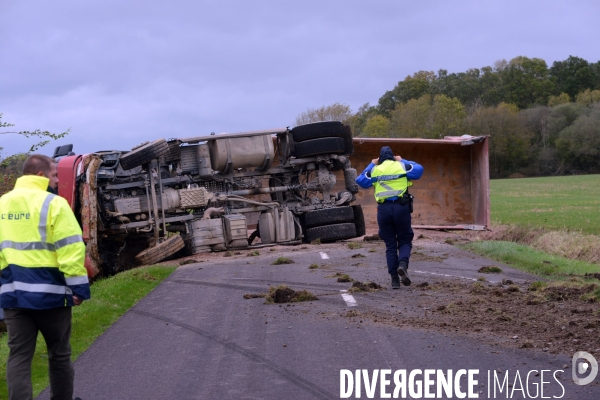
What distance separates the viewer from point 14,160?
15.3 m

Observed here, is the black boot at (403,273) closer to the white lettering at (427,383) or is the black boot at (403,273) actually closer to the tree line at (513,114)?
the white lettering at (427,383)

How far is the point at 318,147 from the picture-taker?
61.1 feet

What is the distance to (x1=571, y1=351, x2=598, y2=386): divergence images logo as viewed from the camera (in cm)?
561

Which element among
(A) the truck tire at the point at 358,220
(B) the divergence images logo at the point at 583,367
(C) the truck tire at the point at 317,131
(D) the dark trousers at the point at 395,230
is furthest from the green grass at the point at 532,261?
(B) the divergence images logo at the point at 583,367

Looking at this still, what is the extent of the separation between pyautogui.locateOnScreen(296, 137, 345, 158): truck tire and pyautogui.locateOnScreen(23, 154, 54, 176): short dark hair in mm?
13114

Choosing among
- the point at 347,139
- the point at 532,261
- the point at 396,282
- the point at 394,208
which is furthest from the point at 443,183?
the point at 396,282

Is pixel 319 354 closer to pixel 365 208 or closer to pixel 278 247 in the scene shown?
pixel 278 247

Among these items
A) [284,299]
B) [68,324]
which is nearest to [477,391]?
[68,324]

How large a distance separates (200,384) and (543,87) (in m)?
106

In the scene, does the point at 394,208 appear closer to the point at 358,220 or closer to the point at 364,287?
the point at 364,287

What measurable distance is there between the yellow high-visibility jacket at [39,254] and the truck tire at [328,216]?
13136mm

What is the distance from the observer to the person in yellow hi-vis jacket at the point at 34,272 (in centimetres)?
530

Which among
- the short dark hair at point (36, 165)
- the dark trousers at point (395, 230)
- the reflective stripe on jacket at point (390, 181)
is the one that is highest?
the short dark hair at point (36, 165)

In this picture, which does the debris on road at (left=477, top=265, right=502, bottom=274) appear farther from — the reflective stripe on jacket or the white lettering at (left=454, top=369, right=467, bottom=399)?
the white lettering at (left=454, top=369, right=467, bottom=399)
